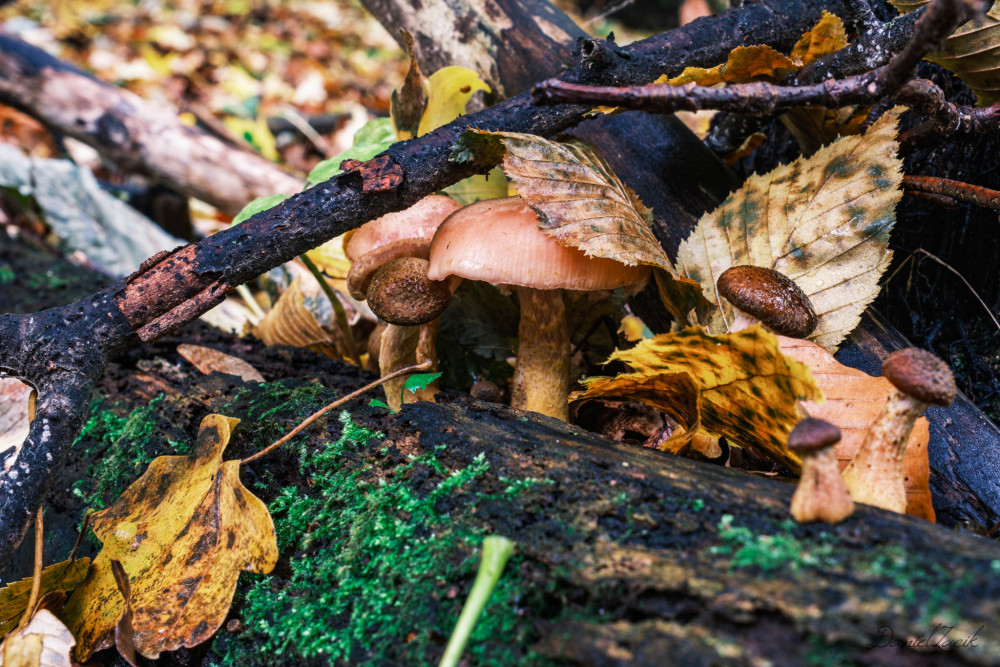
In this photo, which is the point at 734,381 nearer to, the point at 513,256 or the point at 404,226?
the point at 513,256

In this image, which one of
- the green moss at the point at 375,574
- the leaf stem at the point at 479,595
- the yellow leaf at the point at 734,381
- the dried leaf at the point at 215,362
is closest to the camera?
the leaf stem at the point at 479,595

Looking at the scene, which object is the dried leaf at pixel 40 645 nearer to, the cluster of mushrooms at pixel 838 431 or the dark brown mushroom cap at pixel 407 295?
the dark brown mushroom cap at pixel 407 295

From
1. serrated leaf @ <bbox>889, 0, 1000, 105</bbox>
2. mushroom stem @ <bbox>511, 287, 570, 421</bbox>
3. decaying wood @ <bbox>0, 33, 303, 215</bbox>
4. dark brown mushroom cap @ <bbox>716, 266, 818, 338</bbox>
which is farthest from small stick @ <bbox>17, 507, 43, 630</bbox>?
decaying wood @ <bbox>0, 33, 303, 215</bbox>

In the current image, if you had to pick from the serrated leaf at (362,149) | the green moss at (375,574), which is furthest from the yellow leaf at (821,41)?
the green moss at (375,574)

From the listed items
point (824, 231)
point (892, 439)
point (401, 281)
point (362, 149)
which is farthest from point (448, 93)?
point (892, 439)

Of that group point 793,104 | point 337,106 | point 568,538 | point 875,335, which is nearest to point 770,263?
point 875,335

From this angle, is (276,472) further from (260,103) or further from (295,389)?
(260,103)
